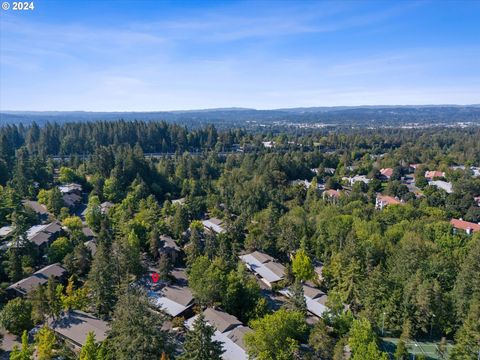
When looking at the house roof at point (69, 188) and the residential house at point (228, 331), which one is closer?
the residential house at point (228, 331)

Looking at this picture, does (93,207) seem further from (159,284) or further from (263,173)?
(263,173)

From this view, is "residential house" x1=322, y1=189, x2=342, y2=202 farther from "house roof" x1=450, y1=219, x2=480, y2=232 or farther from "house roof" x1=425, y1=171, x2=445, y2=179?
"house roof" x1=425, y1=171, x2=445, y2=179

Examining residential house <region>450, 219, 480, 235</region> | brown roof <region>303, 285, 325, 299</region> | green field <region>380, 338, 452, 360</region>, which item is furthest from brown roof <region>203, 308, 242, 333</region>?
residential house <region>450, 219, 480, 235</region>

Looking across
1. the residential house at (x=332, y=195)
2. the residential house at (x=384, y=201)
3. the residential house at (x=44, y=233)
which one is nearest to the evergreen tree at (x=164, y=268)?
the residential house at (x=44, y=233)

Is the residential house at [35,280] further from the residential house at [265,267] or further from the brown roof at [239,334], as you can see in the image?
the residential house at [265,267]

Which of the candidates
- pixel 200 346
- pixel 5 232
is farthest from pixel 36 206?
pixel 200 346

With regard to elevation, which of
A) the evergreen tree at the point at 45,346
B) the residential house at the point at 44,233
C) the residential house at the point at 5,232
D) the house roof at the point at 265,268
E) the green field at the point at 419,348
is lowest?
the green field at the point at 419,348

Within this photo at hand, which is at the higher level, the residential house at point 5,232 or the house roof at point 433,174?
the residential house at point 5,232
